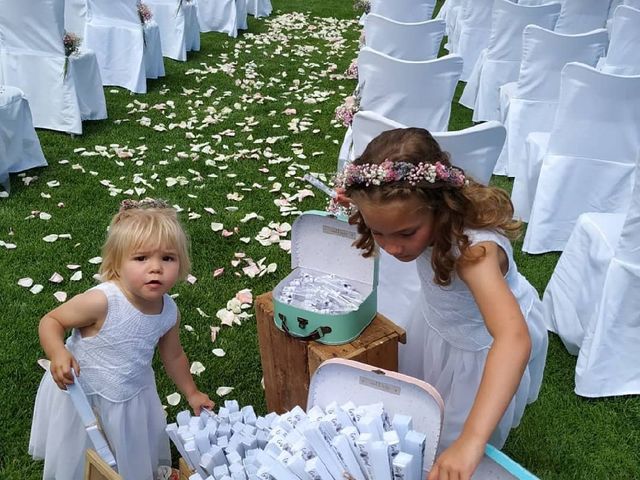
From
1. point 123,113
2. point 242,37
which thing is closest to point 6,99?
point 123,113

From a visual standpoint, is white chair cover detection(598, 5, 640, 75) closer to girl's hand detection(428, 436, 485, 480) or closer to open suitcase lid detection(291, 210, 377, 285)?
open suitcase lid detection(291, 210, 377, 285)

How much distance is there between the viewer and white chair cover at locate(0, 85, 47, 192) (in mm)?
4373

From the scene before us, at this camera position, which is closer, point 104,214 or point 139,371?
point 139,371

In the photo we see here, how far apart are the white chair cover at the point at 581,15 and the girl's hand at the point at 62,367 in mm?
6164

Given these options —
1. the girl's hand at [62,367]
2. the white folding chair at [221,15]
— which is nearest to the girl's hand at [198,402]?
the girl's hand at [62,367]

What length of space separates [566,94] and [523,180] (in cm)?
76

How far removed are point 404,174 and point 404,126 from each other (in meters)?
1.26

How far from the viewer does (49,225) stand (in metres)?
3.99

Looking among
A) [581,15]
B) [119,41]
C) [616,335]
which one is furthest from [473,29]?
[616,335]

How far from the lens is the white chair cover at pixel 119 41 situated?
6543mm

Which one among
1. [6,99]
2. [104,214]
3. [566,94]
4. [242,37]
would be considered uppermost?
[566,94]

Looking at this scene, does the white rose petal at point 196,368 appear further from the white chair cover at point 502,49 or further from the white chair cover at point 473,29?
the white chair cover at point 473,29

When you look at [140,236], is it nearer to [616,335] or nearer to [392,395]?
[392,395]

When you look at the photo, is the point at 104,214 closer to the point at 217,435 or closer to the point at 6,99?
the point at 6,99
